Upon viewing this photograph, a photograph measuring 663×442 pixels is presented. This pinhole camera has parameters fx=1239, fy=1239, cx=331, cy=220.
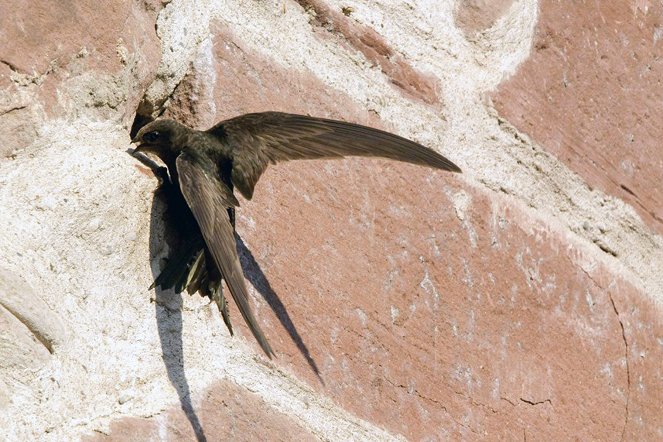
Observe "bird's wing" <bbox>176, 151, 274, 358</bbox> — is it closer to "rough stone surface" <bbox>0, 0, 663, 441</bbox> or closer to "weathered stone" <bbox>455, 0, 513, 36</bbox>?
"rough stone surface" <bbox>0, 0, 663, 441</bbox>

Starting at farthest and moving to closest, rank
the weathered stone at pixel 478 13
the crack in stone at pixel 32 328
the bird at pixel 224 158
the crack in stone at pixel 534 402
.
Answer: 1. the weathered stone at pixel 478 13
2. the crack in stone at pixel 534 402
3. the bird at pixel 224 158
4. the crack in stone at pixel 32 328

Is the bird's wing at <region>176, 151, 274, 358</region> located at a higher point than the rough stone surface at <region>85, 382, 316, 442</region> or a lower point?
higher

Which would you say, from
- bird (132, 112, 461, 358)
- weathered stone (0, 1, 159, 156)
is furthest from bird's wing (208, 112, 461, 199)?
weathered stone (0, 1, 159, 156)

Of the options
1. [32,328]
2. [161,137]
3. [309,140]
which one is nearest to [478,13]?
[309,140]

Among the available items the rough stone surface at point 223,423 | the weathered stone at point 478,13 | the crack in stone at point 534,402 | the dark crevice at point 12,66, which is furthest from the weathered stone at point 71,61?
the crack in stone at point 534,402

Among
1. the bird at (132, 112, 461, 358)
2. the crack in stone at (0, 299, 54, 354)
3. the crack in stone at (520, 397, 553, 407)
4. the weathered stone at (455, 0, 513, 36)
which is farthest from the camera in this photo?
the weathered stone at (455, 0, 513, 36)

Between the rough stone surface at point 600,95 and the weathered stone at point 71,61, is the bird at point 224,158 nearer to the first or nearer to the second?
the weathered stone at point 71,61

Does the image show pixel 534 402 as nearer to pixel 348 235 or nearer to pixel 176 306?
pixel 348 235
